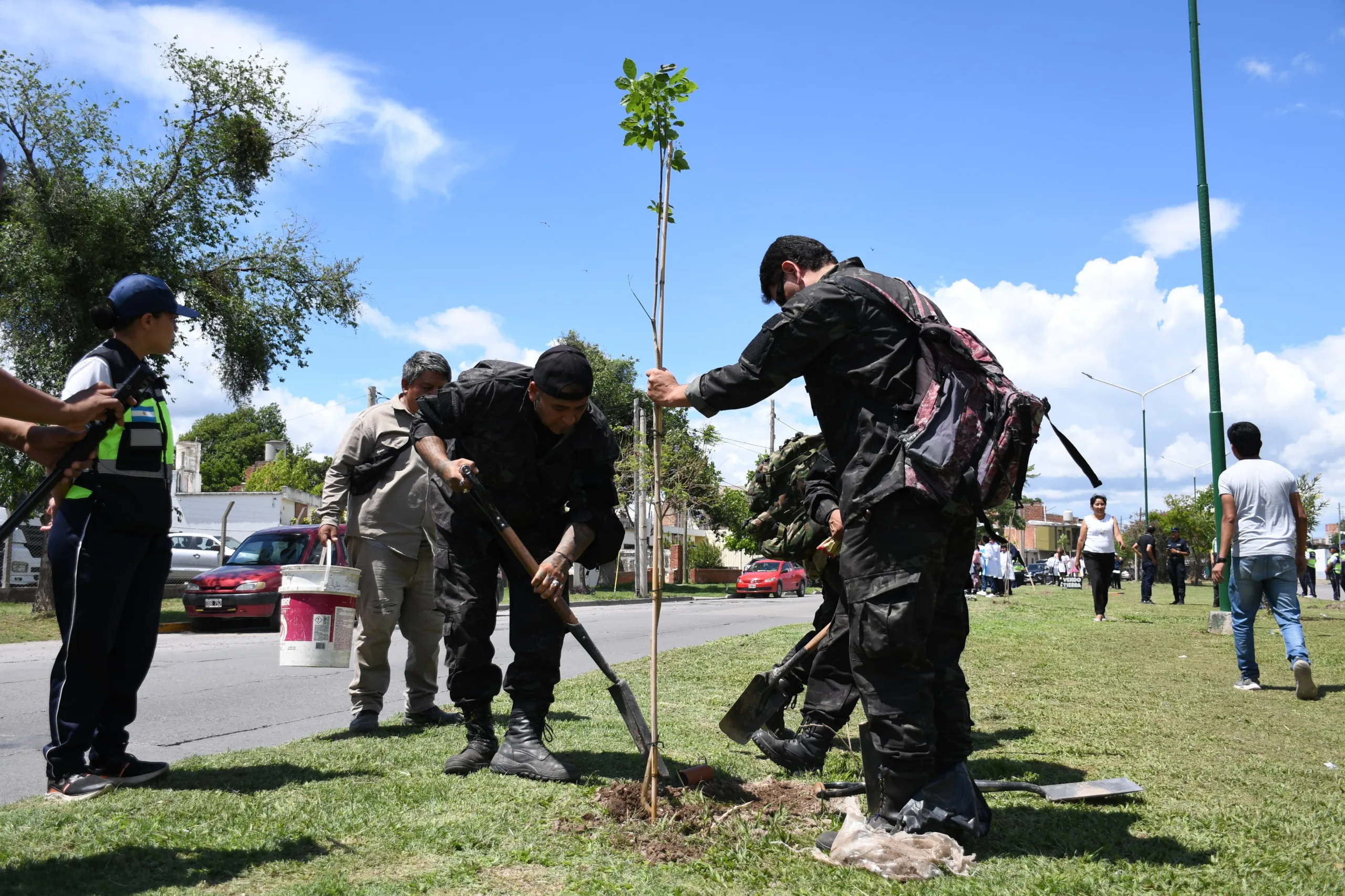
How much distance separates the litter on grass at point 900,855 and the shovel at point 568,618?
1046mm

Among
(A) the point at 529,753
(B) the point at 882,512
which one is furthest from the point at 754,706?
(B) the point at 882,512

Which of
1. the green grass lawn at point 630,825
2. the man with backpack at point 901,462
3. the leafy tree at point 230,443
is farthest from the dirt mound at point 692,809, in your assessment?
the leafy tree at point 230,443

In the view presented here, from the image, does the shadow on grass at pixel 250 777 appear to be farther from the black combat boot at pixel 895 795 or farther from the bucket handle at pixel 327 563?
the black combat boot at pixel 895 795

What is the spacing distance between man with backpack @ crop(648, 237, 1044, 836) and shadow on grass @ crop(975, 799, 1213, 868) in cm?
11

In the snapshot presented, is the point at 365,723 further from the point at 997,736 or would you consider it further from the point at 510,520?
the point at 997,736

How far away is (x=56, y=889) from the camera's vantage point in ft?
8.42

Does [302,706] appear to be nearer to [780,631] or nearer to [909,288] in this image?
[909,288]

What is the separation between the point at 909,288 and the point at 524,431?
1706 millimetres

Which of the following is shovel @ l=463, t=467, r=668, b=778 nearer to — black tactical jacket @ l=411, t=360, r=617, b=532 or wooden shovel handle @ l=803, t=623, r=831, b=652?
black tactical jacket @ l=411, t=360, r=617, b=532

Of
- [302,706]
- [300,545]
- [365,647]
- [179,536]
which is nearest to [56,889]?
[365,647]

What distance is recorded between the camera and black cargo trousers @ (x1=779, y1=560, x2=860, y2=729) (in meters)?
4.33

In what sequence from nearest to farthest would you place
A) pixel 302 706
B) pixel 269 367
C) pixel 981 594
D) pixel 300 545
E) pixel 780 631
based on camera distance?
1. pixel 302 706
2. pixel 780 631
3. pixel 300 545
4. pixel 269 367
5. pixel 981 594

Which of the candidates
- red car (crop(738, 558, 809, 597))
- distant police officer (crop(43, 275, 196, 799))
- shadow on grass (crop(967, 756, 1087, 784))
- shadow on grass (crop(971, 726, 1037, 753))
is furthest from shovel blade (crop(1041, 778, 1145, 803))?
red car (crop(738, 558, 809, 597))

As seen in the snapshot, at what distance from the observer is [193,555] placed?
2253 cm
